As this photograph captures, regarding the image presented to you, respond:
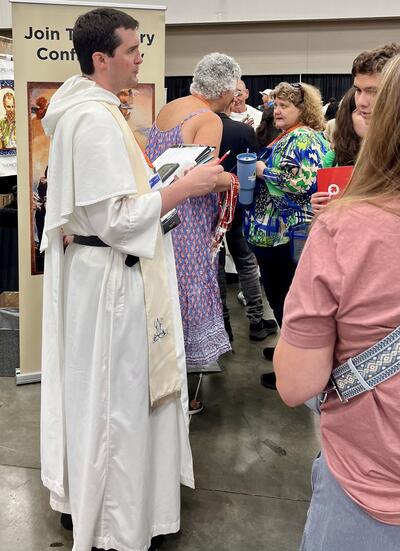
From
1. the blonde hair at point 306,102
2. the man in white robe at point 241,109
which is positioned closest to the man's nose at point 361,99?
the blonde hair at point 306,102

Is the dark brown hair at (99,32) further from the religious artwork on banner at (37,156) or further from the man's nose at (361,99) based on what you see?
the religious artwork on banner at (37,156)

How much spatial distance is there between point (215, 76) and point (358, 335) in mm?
1823

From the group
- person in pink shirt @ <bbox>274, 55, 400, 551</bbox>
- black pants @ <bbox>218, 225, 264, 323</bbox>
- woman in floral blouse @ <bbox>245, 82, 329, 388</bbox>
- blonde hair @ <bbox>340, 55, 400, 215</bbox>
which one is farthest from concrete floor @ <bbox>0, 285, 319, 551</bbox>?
blonde hair @ <bbox>340, 55, 400, 215</bbox>

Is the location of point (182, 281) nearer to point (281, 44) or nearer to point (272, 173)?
point (272, 173)

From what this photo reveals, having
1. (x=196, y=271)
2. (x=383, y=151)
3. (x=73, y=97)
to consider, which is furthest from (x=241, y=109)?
(x=383, y=151)

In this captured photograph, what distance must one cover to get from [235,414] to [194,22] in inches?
256

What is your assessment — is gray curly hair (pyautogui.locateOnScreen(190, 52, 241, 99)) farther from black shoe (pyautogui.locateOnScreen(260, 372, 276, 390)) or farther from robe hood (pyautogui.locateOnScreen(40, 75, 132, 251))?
black shoe (pyautogui.locateOnScreen(260, 372, 276, 390))

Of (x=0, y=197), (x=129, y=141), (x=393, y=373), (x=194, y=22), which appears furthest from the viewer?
(x=194, y=22)

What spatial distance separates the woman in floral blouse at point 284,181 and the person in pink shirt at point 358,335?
1.60m

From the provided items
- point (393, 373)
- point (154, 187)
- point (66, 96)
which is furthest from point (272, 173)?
point (393, 373)

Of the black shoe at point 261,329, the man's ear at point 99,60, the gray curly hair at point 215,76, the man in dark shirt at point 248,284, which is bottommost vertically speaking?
the black shoe at point 261,329

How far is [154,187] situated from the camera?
1654 millimetres

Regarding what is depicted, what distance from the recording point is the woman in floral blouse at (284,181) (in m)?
2.34

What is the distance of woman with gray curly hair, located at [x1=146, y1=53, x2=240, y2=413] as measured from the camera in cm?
230
